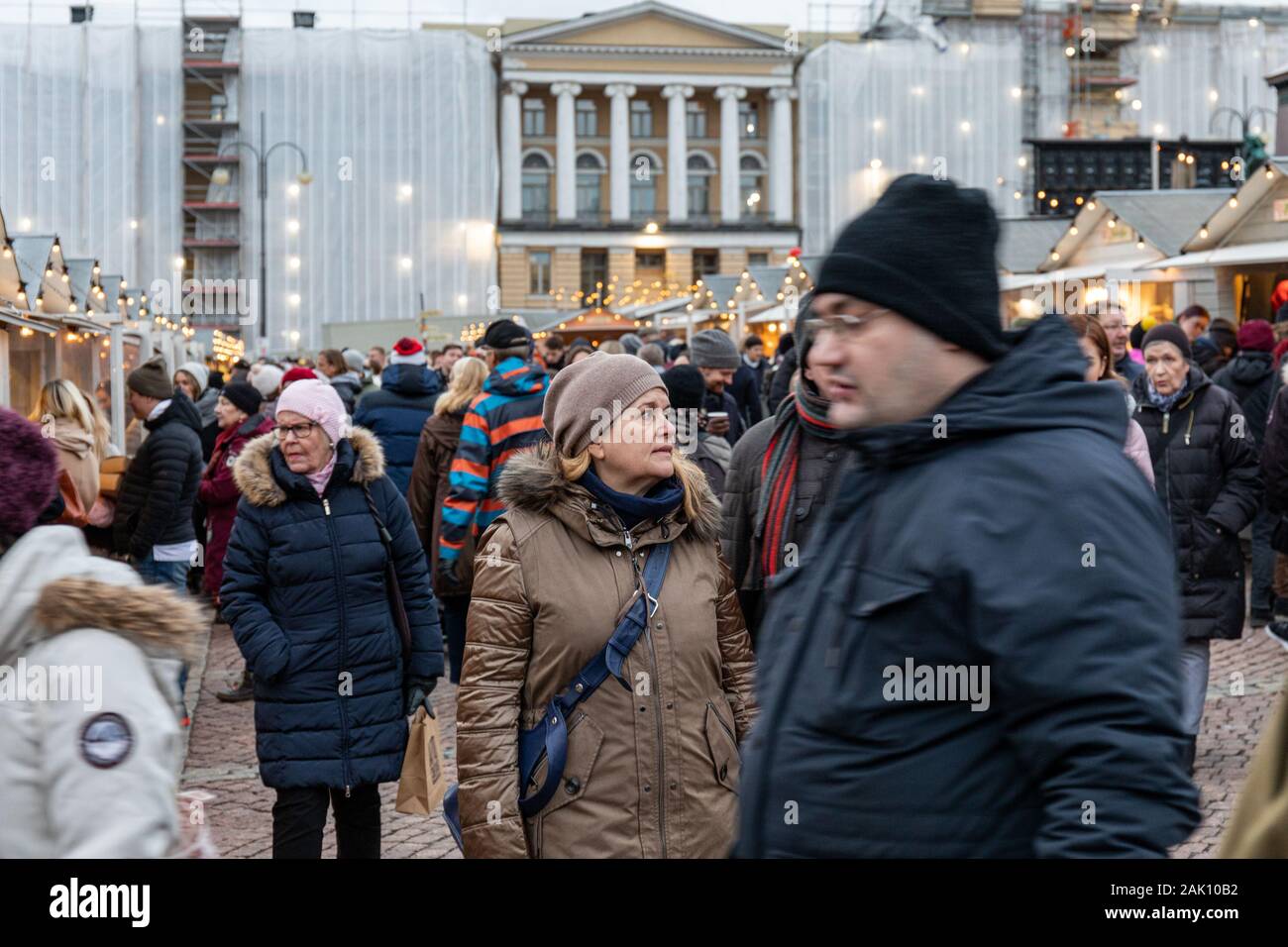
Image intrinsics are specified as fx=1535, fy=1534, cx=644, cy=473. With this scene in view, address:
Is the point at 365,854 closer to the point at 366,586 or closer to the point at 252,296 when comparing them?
the point at 366,586

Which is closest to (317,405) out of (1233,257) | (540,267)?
(1233,257)

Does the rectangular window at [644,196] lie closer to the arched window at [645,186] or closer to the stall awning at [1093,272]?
the arched window at [645,186]

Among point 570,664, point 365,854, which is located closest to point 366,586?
point 365,854

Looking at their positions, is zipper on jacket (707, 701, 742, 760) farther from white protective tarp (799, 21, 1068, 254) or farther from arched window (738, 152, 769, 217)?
arched window (738, 152, 769, 217)

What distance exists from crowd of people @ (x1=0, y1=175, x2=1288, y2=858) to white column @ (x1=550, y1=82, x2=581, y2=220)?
5994 cm

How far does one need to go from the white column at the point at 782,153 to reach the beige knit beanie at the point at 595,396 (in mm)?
63250

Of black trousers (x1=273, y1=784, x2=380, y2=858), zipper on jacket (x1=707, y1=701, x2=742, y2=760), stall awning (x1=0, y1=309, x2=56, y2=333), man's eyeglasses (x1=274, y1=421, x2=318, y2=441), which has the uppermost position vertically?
stall awning (x1=0, y1=309, x2=56, y2=333)

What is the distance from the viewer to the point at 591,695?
330 centimetres

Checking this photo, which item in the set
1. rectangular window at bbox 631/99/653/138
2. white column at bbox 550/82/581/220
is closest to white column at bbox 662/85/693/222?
rectangular window at bbox 631/99/653/138

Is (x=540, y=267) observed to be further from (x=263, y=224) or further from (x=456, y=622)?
(x=456, y=622)

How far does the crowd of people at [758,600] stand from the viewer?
1838 millimetres

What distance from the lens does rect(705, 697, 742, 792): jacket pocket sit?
3352mm

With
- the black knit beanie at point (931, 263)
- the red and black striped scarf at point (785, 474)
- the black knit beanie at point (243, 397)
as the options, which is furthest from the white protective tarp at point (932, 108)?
the black knit beanie at point (931, 263)

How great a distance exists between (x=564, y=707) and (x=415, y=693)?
1690mm
